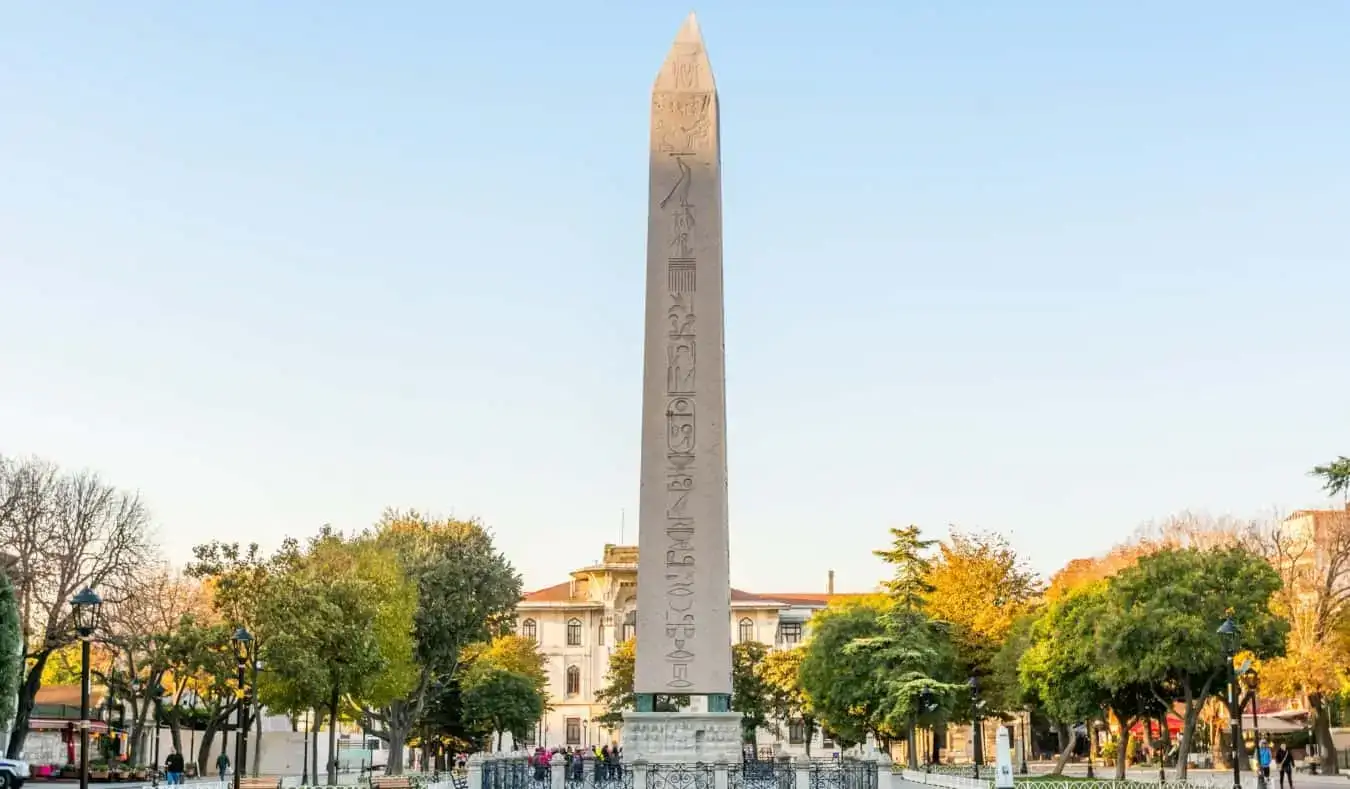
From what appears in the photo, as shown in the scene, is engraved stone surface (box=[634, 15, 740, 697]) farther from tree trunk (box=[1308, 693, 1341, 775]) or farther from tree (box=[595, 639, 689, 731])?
→ tree (box=[595, 639, 689, 731])

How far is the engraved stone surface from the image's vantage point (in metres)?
23.8

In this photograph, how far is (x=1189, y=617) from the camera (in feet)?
105

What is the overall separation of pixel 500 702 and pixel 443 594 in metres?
15.0

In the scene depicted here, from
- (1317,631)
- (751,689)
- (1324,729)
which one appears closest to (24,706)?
(1317,631)

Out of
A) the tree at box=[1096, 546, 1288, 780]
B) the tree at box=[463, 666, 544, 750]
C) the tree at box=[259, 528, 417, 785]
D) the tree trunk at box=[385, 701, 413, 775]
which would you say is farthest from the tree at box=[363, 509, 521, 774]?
the tree at box=[1096, 546, 1288, 780]

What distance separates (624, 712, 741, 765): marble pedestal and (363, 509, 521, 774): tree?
2286cm

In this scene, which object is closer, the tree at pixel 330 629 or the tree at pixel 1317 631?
the tree at pixel 330 629

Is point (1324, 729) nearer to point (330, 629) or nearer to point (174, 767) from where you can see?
point (330, 629)

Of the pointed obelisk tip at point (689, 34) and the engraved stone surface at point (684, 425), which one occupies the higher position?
the pointed obelisk tip at point (689, 34)

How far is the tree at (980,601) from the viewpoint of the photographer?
179 feet

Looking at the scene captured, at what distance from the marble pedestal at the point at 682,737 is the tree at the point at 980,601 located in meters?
29.8

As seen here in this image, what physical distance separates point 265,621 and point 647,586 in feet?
55.9

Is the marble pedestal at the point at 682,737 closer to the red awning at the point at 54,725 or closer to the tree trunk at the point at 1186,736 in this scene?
the tree trunk at the point at 1186,736

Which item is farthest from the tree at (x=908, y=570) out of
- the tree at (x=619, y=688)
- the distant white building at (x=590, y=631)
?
the distant white building at (x=590, y=631)
